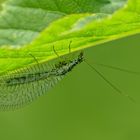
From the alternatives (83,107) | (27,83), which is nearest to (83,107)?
(83,107)

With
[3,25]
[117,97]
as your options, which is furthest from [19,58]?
[117,97]

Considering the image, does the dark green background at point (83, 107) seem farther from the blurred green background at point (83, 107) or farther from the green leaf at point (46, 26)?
the green leaf at point (46, 26)

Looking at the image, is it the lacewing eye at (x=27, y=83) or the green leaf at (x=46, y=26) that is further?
the lacewing eye at (x=27, y=83)

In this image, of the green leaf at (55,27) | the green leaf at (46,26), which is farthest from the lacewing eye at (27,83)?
the green leaf at (46,26)

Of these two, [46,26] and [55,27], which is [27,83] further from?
[55,27]

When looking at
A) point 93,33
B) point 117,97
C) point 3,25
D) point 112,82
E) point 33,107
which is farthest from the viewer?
point 33,107

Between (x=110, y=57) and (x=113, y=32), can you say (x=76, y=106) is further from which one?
(x=113, y=32)

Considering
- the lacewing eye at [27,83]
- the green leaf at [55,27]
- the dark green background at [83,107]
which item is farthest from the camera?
the dark green background at [83,107]

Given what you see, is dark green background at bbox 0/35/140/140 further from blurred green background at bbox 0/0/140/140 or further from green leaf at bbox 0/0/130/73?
green leaf at bbox 0/0/130/73
